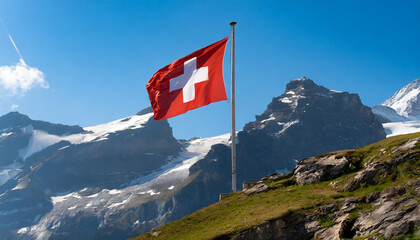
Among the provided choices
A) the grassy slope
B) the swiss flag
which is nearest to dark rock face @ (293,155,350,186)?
the grassy slope

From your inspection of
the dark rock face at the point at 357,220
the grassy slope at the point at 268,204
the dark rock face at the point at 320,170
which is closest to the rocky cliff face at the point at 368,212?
the dark rock face at the point at 357,220

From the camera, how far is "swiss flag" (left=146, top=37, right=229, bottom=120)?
28453 mm

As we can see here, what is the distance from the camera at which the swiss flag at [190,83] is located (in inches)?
1120

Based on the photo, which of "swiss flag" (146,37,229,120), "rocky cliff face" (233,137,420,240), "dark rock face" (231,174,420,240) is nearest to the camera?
"dark rock face" (231,174,420,240)

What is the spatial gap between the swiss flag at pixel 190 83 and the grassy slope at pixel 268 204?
8894 millimetres

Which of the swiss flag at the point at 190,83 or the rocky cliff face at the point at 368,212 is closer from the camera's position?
the rocky cliff face at the point at 368,212

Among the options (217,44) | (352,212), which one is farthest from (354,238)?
(217,44)

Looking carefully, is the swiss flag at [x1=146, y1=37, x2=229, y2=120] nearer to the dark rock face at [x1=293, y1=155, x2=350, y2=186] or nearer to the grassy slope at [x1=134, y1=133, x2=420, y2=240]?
the grassy slope at [x1=134, y1=133, x2=420, y2=240]

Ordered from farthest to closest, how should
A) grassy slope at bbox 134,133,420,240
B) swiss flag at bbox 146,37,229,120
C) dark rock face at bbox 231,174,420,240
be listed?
swiss flag at bbox 146,37,229,120 → grassy slope at bbox 134,133,420,240 → dark rock face at bbox 231,174,420,240

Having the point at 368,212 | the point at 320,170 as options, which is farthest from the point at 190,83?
the point at 368,212

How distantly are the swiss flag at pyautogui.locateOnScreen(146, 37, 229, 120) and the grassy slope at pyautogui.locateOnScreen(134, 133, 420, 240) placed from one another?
29.2 ft

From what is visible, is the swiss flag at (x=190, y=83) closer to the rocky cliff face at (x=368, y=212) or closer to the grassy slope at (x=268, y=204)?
the grassy slope at (x=268, y=204)

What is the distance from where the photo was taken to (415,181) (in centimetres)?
2250

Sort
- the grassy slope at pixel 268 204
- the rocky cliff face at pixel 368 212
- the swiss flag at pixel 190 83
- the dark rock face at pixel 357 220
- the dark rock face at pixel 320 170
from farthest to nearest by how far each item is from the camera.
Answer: the dark rock face at pixel 320 170 < the swiss flag at pixel 190 83 < the grassy slope at pixel 268 204 < the rocky cliff face at pixel 368 212 < the dark rock face at pixel 357 220
